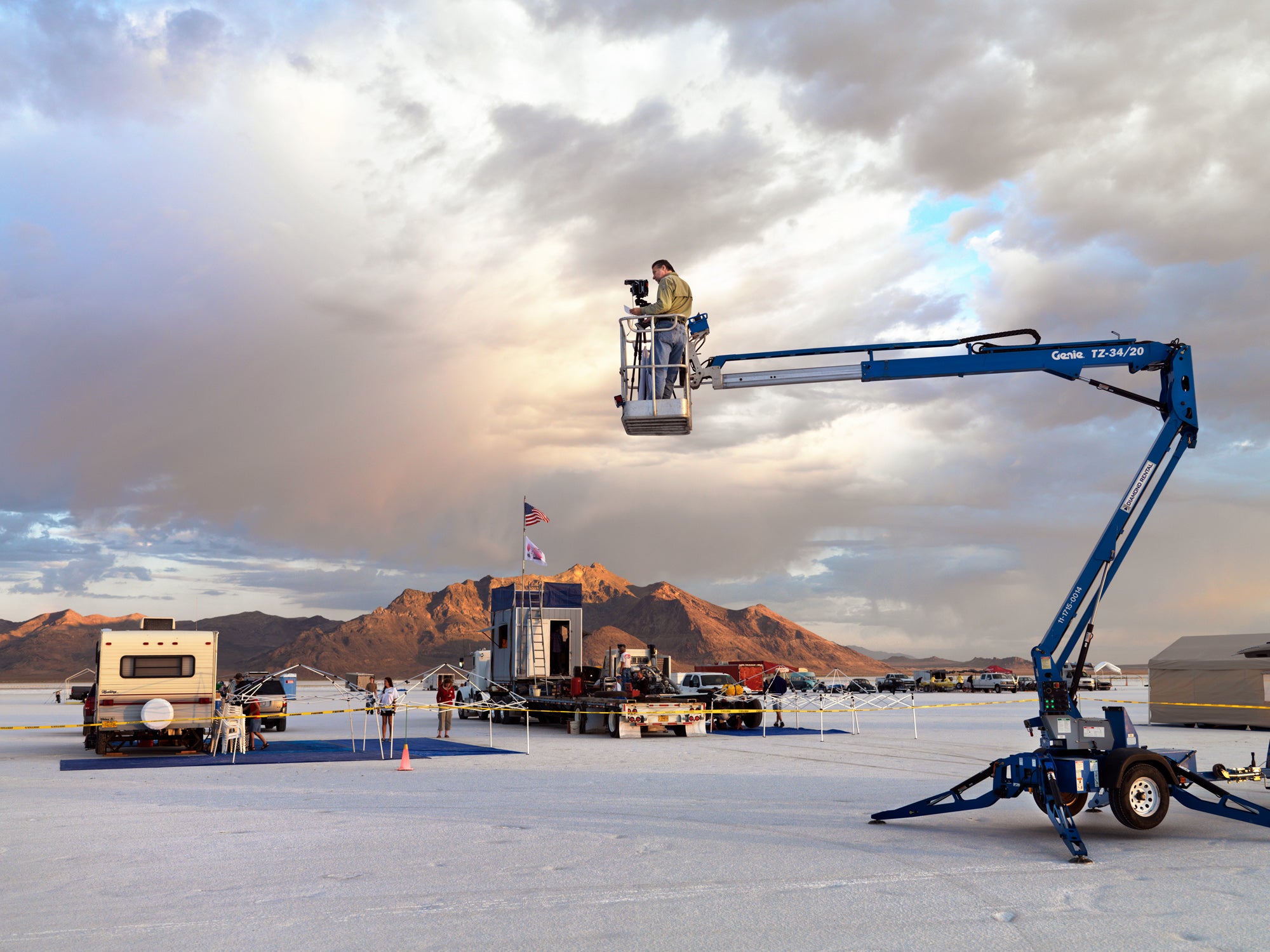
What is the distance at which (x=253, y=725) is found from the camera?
86.6 feet

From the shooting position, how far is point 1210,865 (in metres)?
10.1

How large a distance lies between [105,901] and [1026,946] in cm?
702

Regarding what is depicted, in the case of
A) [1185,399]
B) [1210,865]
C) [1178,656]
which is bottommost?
[1210,865]

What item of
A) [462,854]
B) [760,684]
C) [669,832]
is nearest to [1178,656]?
[760,684]

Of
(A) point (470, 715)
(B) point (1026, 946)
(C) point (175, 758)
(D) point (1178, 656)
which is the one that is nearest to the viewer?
(B) point (1026, 946)

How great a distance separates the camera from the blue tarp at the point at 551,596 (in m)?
38.7

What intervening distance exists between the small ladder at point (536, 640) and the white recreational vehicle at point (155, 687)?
48.8 ft

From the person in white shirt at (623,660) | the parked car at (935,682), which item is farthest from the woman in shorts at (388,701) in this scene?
the parked car at (935,682)

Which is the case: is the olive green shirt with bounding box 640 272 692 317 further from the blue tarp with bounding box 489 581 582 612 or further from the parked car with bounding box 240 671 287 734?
the blue tarp with bounding box 489 581 582 612

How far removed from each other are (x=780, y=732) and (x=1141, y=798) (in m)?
19.1

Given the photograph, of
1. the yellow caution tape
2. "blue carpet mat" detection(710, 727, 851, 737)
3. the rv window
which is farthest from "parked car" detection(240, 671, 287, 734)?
"blue carpet mat" detection(710, 727, 851, 737)

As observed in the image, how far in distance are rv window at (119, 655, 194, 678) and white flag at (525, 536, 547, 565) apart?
1525cm

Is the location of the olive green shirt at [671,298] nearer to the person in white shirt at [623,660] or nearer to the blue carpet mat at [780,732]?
the blue carpet mat at [780,732]

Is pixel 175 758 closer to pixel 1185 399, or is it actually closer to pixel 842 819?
pixel 842 819
